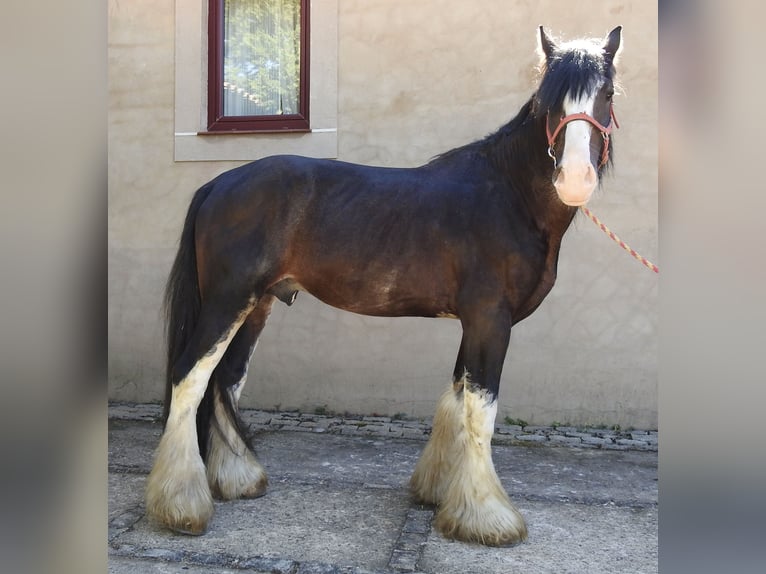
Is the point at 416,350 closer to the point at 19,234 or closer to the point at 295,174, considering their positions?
the point at 295,174

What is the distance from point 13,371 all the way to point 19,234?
125 mm

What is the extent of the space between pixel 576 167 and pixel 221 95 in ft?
12.8

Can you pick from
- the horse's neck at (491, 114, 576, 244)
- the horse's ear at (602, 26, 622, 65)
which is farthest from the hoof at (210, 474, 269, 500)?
the horse's ear at (602, 26, 622, 65)

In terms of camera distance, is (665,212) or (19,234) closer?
(19,234)

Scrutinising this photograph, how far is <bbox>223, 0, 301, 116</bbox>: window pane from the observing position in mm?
5102

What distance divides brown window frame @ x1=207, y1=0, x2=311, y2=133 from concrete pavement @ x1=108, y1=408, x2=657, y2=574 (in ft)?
8.69

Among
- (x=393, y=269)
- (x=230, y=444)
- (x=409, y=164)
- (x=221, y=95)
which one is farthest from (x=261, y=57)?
(x=230, y=444)

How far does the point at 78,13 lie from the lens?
0.57 m

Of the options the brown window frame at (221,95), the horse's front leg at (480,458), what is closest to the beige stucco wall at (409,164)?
the brown window frame at (221,95)

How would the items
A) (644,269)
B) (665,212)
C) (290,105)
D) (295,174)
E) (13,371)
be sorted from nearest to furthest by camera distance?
(13,371)
(665,212)
(295,174)
(644,269)
(290,105)

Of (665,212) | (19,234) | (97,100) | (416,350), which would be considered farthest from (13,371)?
(416,350)

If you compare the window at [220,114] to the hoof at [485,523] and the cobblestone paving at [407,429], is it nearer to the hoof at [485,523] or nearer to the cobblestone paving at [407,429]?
Result: the cobblestone paving at [407,429]

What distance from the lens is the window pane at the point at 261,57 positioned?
5.10 m

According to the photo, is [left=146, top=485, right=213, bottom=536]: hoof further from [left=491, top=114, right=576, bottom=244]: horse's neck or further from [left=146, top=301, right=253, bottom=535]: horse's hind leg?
[left=491, top=114, right=576, bottom=244]: horse's neck
